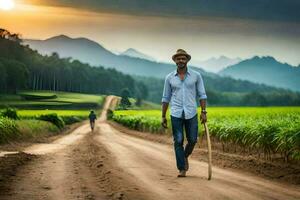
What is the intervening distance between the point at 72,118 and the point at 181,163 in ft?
217

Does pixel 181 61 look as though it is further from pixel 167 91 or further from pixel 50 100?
pixel 50 100

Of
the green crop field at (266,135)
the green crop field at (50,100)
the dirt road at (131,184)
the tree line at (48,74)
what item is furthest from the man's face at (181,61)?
the tree line at (48,74)

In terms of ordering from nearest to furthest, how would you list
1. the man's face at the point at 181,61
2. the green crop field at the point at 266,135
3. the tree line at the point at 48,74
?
the man's face at the point at 181,61 < the green crop field at the point at 266,135 < the tree line at the point at 48,74

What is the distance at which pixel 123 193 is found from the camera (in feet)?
31.9

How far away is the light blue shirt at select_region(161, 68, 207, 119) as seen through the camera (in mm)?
12453

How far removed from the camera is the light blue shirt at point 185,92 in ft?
40.9

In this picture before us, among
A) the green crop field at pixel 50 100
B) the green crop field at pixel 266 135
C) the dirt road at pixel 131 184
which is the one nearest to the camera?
the dirt road at pixel 131 184

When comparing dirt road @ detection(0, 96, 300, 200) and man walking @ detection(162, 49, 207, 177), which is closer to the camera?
dirt road @ detection(0, 96, 300, 200)

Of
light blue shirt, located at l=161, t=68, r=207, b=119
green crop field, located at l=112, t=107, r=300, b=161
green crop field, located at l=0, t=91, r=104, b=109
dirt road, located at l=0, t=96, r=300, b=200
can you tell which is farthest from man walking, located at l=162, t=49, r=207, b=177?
green crop field, located at l=0, t=91, r=104, b=109

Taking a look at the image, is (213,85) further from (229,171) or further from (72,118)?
(229,171)

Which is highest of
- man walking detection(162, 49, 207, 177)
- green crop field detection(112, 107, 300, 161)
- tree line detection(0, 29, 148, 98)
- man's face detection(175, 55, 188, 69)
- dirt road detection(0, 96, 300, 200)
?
tree line detection(0, 29, 148, 98)

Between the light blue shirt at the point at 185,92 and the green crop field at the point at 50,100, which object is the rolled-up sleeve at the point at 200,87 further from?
the green crop field at the point at 50,100

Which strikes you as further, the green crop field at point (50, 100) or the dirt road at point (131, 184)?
the green crop field at point (50, 100)

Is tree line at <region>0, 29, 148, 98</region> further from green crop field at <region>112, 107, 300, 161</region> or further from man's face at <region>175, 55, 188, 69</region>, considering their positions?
man's face at <region>175, 55, 188, 69</region>
